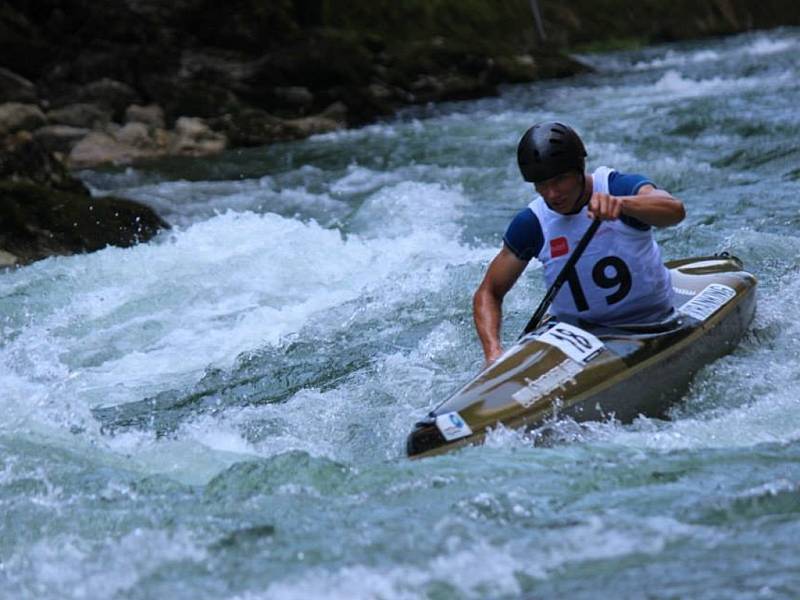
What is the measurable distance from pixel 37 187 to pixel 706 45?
61.8ft

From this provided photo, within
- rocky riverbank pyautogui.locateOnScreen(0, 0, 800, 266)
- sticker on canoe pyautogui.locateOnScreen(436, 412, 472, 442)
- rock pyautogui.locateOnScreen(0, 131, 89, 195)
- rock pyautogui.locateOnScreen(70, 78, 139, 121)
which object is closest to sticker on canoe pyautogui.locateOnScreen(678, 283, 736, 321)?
sticker on canoe pyautogui.locateOnScreen(436, 412, 472, 442)

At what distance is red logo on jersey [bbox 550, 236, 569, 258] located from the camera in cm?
520

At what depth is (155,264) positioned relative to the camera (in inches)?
354

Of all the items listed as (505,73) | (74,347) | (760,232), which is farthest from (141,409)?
(505,73)

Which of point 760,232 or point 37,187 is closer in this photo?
point 760,232

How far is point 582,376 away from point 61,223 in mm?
6118

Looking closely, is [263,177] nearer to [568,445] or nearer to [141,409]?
[141,409]

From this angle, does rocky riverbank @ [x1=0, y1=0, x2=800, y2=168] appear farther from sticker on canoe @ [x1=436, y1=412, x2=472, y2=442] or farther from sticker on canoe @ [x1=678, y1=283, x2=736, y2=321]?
sticker on canoe @ [x1=436, y1=412, x2=472, y2=442]

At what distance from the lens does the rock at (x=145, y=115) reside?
56.0 feet

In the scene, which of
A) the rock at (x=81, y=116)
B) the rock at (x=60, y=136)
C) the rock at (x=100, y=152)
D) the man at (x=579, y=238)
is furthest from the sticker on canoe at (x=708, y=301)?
the rock at (x=81, y=116)

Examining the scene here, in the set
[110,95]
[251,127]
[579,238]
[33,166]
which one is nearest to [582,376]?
[579,238]

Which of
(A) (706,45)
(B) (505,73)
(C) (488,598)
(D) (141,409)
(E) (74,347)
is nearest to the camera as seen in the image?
(C) (488,598)

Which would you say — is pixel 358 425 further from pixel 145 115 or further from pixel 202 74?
pixel 202 74

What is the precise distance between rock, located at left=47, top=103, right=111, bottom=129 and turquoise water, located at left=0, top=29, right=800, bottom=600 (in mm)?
4775
